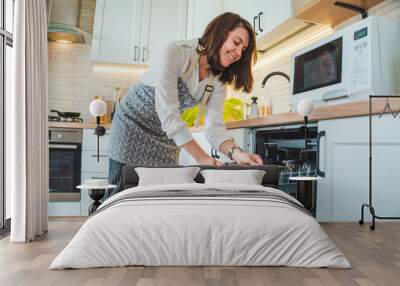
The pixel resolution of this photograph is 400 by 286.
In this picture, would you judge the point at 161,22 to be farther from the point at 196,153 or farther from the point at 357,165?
the point at 357,165

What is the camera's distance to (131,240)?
7.34 ft

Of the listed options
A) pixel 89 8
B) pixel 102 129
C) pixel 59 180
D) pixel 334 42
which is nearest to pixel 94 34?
pixel 89 8

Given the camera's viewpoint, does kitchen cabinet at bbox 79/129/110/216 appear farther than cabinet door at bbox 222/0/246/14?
Yes

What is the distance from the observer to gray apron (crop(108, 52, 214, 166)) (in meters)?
3.82

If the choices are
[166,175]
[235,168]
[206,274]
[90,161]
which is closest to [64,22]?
[90,161]

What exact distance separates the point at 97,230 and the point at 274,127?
182 centimetres

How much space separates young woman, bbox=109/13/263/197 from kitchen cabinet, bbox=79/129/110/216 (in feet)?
4.51

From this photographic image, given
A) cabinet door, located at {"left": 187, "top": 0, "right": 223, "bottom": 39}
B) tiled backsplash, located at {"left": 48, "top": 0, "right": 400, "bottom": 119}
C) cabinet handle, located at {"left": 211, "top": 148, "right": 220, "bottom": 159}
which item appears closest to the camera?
cabinet handle, located at {"left": 211, "top": 148, "right": 220, "bottom": 159}

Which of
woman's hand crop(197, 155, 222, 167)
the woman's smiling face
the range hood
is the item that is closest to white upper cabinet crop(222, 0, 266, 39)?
the woman's smiling face

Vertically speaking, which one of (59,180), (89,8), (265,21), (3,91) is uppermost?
(89,8)

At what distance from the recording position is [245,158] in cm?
376

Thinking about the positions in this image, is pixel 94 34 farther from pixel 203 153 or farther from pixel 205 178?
pixel 205 178

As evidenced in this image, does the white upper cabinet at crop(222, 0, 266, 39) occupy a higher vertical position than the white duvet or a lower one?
higher

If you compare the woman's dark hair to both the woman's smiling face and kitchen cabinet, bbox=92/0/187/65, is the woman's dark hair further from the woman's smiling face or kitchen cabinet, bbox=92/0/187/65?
kitchen cabinet, bbox=92/0/187/65
